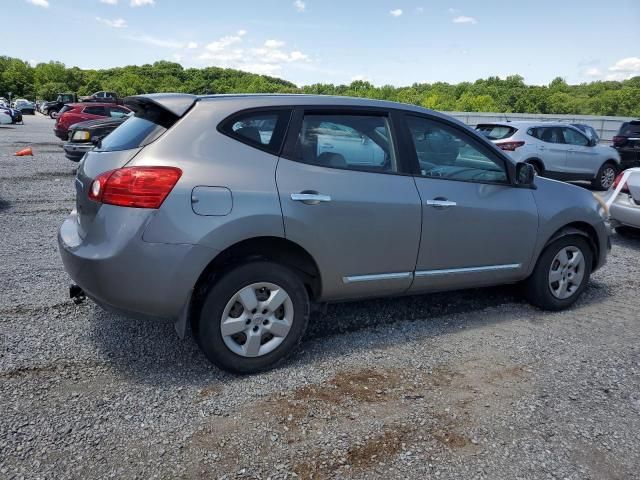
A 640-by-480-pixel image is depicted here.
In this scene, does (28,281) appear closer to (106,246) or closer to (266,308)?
(106,246)

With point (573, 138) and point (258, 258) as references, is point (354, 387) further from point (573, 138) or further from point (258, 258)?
point (573, 138)

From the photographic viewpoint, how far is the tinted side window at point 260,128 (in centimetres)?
321

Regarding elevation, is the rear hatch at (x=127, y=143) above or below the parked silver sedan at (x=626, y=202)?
above

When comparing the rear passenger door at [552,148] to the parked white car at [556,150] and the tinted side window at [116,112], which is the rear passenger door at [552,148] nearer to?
the parked white car at [556,150]

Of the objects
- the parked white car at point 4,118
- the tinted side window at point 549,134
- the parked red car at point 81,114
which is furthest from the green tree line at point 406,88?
the parked white car at point 4,118

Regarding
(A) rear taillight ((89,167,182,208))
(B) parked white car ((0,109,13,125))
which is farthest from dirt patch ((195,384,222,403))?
(B) parked white car ((0,109,13,125))

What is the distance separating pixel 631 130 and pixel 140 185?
1671 cm

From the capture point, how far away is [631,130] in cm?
1563

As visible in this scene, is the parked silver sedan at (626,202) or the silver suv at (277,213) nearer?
the silver suv at (277,213)

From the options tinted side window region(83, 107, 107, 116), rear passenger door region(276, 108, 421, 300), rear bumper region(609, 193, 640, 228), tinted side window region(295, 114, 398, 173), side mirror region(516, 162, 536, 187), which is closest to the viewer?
rear passenger door region(276, 108, 421, 300)

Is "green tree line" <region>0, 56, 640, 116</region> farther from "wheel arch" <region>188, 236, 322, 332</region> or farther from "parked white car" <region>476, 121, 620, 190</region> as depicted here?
"wheel arch" <region>188, 236, 322, 332</region>

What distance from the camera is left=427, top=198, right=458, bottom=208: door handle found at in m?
3.75

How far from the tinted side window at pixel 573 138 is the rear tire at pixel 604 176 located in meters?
0.89

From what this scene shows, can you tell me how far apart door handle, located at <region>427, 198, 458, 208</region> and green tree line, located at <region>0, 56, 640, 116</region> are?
597 centimetres
